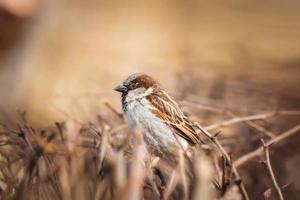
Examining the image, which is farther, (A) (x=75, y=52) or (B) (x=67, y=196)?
(A) (x=75, y=52)

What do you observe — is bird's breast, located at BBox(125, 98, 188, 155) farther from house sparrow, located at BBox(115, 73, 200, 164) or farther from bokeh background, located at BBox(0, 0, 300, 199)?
bokeh background, located at BBox(0, 0, 300, 199)

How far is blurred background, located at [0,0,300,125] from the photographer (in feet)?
22.1

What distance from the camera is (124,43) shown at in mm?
8016

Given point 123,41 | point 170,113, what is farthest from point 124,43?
point 170,113

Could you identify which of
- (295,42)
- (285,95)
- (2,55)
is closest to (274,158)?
(285,95)

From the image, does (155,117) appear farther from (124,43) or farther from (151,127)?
(124,43)

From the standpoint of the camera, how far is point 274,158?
9.53 ft

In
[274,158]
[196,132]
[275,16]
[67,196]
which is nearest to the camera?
[67,196]

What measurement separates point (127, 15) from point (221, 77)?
13.1ft

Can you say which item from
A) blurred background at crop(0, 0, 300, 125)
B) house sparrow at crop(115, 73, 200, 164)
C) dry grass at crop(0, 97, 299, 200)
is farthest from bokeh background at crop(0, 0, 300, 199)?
dry grass at crop(0, 97, 299, 200)

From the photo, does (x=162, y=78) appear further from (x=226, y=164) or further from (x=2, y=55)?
(x=226, y=164)

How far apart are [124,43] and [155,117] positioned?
5.53m

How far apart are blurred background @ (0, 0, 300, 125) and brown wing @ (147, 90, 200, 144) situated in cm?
324

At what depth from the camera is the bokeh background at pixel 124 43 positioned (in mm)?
6414
